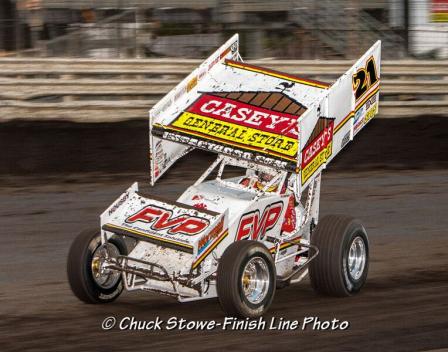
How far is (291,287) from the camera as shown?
8914 mm

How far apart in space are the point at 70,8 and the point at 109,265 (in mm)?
8226

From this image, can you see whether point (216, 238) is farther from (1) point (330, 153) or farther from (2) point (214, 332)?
(1) point (330, 153)

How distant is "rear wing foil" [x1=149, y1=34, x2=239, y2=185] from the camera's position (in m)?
8.41

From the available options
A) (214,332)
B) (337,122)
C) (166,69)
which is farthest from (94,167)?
(214,332)

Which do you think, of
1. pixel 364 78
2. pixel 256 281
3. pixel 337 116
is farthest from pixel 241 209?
pixel 364 78

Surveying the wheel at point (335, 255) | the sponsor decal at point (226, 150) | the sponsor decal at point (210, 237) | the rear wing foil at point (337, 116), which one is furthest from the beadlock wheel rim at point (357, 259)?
the sponsor decal at point (210, 237)

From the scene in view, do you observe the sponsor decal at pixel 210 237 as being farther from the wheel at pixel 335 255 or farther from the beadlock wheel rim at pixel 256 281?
the wheel at pixel 335 255

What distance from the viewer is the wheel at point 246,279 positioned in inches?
285

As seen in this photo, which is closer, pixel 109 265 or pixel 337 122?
pixel 109 265

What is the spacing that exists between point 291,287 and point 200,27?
752 cm

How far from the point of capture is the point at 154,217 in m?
7.76

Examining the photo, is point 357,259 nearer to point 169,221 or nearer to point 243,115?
point 243,115

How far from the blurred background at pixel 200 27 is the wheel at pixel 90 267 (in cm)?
751

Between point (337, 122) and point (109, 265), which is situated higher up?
point (337, 122)
